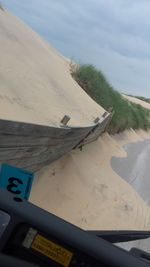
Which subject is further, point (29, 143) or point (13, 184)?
point (29, 143)

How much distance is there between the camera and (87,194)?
11.0 meters

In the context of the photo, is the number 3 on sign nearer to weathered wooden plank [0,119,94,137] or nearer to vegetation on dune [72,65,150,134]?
weathered wooden plank [0,119,94,137]

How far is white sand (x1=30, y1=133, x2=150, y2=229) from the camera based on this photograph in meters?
9.27

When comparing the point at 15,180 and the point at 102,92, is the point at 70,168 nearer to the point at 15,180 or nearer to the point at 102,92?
the point at 15,180

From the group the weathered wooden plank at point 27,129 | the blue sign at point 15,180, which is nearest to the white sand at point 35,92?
the weathered wooden plank at point 27,129

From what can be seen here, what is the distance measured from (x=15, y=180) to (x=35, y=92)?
40.5ft

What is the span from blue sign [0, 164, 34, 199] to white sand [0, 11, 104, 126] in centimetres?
637

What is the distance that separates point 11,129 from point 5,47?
15.2 m

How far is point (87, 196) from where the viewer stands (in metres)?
10.9

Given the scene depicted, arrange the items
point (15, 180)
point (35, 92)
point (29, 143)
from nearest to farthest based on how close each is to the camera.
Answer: point (15, 180) → point (29, 143) → point (35, 92)

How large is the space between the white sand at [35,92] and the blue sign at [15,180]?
20.9 ft

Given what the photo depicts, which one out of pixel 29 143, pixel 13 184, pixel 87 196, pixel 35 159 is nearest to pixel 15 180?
pixel 13 184

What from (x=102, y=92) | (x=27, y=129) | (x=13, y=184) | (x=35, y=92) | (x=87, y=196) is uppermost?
(x=13, y=184)

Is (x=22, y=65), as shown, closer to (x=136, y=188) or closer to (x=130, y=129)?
(x=136, y=188)
